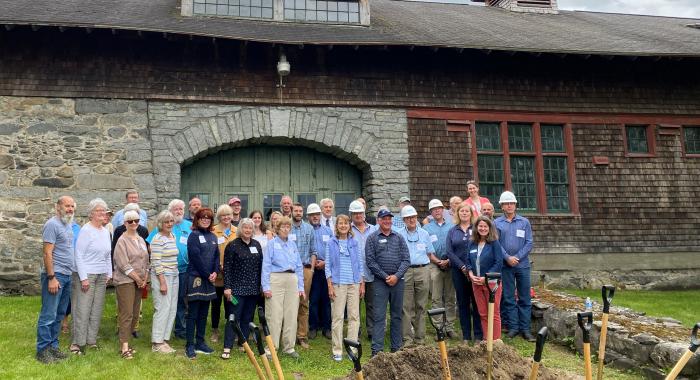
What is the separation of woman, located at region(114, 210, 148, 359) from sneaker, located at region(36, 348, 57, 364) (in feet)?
2.15

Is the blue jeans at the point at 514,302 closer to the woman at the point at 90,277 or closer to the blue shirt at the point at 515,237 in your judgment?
the blue shirt at the point at 515,237

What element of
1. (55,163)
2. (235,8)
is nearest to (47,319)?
(55,163)

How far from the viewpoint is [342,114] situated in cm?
1062

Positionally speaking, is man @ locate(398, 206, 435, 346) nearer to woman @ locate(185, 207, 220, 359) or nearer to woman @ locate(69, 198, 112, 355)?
woman @ locate(185, 207, 220, 359)

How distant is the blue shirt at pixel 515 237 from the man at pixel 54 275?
204 inches

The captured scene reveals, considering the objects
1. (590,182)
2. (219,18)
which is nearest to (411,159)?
(590,182)

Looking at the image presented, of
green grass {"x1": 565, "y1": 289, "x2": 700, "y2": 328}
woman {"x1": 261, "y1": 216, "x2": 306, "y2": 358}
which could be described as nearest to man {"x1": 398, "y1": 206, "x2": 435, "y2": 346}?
woman {"x1": 261, "y1": 216, "x2": 306, "y2": 358}

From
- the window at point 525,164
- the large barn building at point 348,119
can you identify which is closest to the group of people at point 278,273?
the large barn building at point 348,119

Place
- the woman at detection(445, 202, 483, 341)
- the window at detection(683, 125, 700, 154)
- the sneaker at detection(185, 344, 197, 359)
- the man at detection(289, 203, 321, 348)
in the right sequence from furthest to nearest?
1. the window at detection(683, 125, 700, 154)
2. the man at detection(289, 203, 321, 348)
3. the woman at detection(445, 202, 483, 341)
4. the sneaker at detection(185, 344, 197, 359)

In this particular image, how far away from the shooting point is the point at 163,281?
232 inches

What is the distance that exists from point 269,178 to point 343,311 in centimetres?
507

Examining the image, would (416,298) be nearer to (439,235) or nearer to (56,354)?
(439,235)

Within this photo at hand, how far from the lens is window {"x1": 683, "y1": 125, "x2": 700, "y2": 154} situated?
11.9 metres

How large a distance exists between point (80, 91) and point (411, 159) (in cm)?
631
